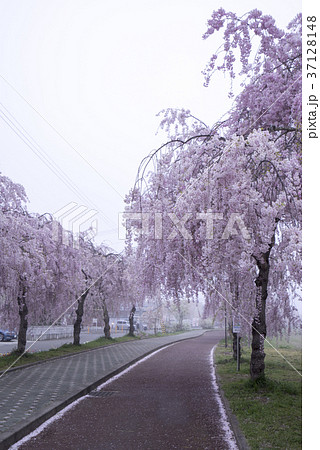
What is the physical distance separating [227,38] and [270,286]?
40.1 ft

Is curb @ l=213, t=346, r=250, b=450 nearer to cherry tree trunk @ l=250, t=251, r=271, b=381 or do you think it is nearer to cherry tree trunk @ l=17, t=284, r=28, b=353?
cherry tree trunk @ l=250, t=251, r=271, b=381

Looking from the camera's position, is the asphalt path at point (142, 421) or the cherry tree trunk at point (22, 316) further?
the cherry tree trunk at point (22, 316)

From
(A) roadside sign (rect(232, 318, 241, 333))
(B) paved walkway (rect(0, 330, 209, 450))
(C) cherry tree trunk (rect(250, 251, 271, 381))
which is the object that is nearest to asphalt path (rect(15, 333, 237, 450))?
(B) paved walkway (rect(0, 330, 209, 450))

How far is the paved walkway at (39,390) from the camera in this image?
7156 millimetres

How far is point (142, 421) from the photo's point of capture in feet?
25.6

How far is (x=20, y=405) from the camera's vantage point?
8.73 meters

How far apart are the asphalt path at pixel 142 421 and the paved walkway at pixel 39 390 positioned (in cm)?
26

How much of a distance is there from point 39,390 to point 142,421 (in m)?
4.00
